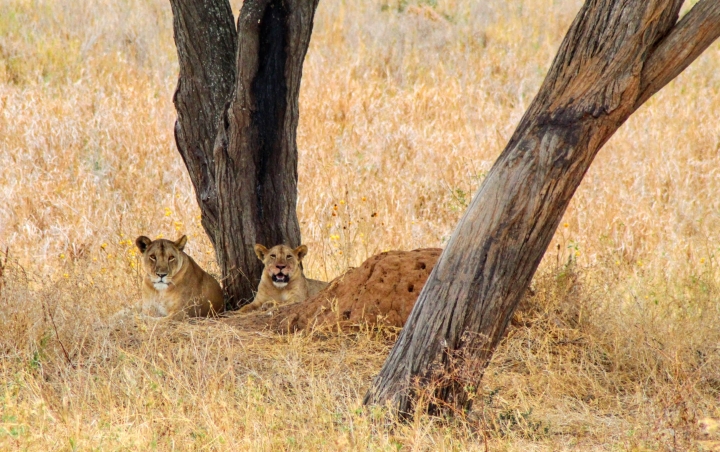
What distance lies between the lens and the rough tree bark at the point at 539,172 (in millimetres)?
4301

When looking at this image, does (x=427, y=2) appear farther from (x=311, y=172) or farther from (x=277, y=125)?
(x=277, y=125)

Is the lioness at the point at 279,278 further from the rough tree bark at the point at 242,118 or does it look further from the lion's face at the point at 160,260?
the lion's face at the point at 160,260

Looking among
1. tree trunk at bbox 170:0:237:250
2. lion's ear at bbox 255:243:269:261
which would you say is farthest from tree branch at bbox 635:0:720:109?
tree trunk at bbox 170:0:237:250

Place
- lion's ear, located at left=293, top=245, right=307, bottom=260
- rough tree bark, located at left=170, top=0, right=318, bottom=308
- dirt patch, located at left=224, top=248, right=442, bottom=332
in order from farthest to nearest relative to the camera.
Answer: lion's ear, located at left=293, top=245, right=307, bottom=260
rough tree bark, located at left=170, top=0, right=318, bottom=308
dirt patch, located at left=224, top=248, right=442, bottom=332

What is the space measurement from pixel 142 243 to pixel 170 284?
1.30ft

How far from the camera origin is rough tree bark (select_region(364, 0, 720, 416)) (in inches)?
169

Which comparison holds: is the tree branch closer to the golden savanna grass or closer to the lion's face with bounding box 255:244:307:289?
the golden savanna grass

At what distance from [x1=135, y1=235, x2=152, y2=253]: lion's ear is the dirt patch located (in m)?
0.88

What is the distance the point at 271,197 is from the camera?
7.22 meters

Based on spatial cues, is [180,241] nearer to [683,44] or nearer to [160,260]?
[160,260]

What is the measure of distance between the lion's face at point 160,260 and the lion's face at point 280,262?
67 cm

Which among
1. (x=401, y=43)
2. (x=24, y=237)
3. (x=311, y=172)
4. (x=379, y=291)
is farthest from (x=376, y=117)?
(x=379, y=291)

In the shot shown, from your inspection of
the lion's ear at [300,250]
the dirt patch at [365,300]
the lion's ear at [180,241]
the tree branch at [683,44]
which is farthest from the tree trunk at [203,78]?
the tree branch at [683,44]

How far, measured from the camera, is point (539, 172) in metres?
4.35
